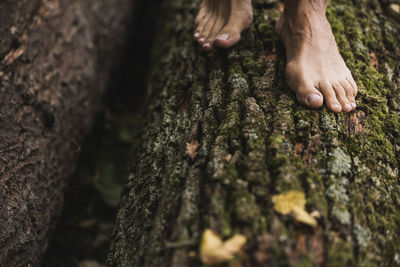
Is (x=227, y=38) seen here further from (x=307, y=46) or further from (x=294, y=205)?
(x=294, y=205)

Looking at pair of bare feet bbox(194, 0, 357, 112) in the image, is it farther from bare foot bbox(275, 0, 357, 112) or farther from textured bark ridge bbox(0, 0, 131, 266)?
textured bark ridge bbox(0, 0, 131, 266)

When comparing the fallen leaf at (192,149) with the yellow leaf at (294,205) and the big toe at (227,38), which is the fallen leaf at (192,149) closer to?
the yellow leaf at (294,205)

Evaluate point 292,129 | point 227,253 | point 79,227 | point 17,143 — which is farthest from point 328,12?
point 79,227

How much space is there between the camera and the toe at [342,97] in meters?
1.23

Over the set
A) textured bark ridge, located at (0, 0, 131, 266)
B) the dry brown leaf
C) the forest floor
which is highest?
the dry brown leaf

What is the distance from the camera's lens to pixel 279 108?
1.19 m

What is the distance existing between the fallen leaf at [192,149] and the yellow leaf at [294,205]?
1.06 ft

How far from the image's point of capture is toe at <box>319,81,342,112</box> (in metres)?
1.21

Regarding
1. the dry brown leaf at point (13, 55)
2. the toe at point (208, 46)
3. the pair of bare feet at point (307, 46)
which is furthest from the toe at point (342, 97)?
the dry brown leaf at point (13, 55)

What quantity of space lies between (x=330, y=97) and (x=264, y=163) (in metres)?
0.43

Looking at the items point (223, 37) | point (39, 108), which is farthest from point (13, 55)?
point (223, 37)

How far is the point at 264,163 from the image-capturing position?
1005 millimetres

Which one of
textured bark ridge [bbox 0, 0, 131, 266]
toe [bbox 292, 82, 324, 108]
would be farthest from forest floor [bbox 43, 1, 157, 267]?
toe [bbox 292, 82, 324, 108]

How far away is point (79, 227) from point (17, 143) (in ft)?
2.09
